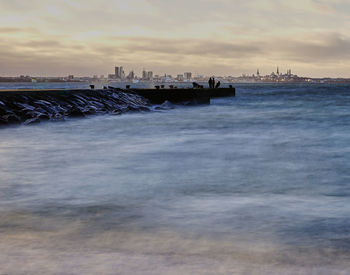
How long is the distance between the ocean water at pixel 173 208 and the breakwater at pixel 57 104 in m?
6.61

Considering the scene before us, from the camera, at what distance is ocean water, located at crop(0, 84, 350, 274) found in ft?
12.8

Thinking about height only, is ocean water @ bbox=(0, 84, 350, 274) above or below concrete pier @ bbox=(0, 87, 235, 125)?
below

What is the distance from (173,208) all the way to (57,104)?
20.2 meters

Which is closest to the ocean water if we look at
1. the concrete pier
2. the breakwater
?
the breakwater

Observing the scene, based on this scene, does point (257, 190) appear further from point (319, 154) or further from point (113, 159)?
point (319, 154)

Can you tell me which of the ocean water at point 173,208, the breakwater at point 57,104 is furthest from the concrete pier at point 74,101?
the ocean water at point 173,208

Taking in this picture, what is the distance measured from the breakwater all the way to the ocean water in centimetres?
661

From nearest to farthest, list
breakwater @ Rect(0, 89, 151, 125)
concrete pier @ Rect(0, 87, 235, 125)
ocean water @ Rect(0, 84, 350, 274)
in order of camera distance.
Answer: ocean water @ Rect(0, 84, 350, 274) → breakwater @ Rect(0, 89, 151, 125) → concrete pier @ Rect(0, 87, 235, 125)

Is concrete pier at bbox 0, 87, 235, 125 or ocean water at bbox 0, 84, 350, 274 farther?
concrete pier at bbox 0, 87, 235, 125

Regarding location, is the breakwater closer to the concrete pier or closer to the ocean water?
the concrete pier

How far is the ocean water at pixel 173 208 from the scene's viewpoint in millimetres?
3902

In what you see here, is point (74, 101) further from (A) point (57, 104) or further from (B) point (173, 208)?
(B) point (173, 208)

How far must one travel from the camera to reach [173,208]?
244 inches

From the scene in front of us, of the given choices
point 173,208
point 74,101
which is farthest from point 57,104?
point 173,208
